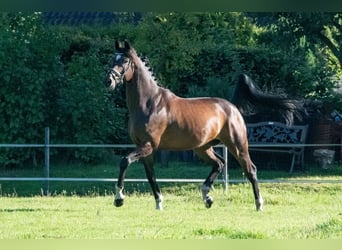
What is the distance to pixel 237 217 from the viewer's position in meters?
6.87

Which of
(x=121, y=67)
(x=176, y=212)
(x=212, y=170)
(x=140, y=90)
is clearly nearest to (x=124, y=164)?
(x=176, y=212)

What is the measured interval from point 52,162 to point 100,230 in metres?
8.19

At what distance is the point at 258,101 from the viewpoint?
8.95 metres

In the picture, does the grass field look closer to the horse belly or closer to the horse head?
the horse belly

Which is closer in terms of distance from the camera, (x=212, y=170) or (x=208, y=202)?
(x=208, y=202)

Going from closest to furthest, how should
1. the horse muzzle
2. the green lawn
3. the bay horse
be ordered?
1. the green lawn
2. the horse muzzle
3. the bay horse

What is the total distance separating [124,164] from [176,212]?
0.74m

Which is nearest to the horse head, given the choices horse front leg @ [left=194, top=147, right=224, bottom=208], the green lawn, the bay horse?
the bay horse

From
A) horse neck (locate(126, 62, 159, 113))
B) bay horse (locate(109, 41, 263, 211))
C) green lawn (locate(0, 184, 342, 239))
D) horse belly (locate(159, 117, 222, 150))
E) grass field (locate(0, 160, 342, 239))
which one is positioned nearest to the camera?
green lawn (locate(0, 184, 342, 239))

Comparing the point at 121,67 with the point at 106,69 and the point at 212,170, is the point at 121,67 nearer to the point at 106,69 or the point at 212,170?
the point at 212,170

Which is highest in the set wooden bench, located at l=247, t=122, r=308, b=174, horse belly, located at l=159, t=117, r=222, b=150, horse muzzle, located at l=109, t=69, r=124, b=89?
horse muzzle, located at l=109, t=69, r=124, b=89

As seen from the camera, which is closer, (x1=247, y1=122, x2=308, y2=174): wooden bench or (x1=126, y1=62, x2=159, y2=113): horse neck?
(x1=126, y1=62, x2=159, y2=113): horse neck

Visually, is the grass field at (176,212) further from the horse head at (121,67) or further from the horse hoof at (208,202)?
the horse head at (121,67)

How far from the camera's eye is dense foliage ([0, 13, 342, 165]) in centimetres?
1268
